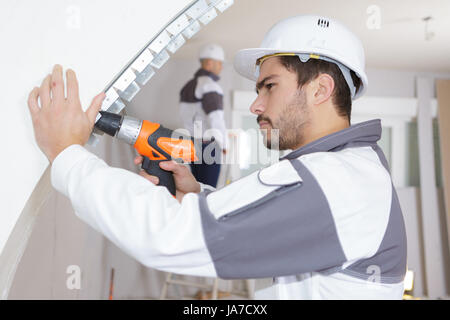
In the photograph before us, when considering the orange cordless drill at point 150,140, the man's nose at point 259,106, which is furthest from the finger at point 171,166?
the man's nose at point 259,106

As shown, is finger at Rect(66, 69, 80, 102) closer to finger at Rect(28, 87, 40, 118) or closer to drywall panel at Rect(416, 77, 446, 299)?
finger at Rect(28, 87, 40, 118)

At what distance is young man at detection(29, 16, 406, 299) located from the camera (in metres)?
0.65

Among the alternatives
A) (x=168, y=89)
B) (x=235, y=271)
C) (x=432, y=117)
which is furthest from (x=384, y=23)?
(x=235, y=271)

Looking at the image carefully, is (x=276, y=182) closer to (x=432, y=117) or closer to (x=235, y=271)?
(x=235, y=271)

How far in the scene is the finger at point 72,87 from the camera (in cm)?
76

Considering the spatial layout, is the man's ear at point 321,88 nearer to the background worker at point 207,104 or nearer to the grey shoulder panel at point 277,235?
the grey shoulder panel at point 277,235

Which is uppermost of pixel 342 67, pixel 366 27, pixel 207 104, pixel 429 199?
pixel 366 27

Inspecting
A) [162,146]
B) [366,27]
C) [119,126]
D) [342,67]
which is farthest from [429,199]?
[119,126]

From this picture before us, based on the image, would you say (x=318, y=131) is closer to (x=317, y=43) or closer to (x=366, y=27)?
(x=317, y=43)

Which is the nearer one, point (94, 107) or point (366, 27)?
point (94, 107)

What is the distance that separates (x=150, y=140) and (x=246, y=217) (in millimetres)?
396

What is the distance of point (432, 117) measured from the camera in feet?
16.1

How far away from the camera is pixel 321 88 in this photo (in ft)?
3.22

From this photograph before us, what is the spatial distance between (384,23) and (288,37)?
279cm
